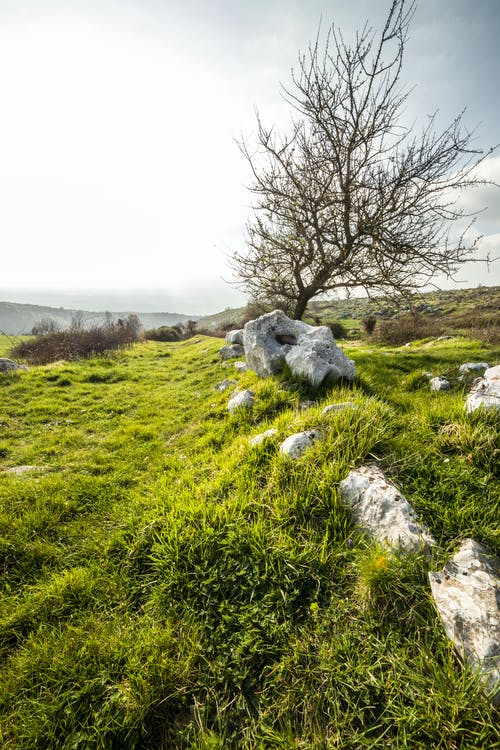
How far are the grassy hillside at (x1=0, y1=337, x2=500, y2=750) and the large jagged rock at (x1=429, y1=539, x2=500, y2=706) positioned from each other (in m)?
0.09

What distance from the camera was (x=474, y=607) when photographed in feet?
6.03

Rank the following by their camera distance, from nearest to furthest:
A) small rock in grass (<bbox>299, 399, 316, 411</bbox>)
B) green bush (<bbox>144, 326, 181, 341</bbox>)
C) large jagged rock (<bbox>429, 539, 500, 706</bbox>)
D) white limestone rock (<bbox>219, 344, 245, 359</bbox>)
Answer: large jagged rock (<bbox>429, 539, 500, 706</bbox>) < small rock in grass (<bbox>299, 399, 316, 411</bbox>) < white limestone rock (<bbox>219, 344, 245, 359</bbox>) < green bush (<bbox>144, 326, 181, 341</bbox>)

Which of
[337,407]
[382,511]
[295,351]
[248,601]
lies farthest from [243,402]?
[248,601]

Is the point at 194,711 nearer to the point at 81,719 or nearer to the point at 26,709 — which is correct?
the point at 81,719

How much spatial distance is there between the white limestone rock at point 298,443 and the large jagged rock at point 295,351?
2080mm

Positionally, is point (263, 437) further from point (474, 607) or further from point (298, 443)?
point (474, 607)

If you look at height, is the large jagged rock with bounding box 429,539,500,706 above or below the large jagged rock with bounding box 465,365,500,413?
below

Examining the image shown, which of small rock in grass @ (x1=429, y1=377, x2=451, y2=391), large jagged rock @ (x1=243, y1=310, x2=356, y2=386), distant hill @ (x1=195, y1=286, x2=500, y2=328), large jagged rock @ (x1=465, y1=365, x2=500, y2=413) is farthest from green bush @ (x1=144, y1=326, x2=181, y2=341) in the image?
large jagged rock @ (x1=465, y1=365, x2=500, y2=413)

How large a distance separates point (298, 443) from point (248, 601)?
1.75m

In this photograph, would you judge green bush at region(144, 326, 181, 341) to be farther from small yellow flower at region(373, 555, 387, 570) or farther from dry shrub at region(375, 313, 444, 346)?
small yellow flower at region(373, 555, 387, 570)

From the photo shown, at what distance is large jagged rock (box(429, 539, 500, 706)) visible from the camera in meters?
1.65

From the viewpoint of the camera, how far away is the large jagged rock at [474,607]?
165 centimetres

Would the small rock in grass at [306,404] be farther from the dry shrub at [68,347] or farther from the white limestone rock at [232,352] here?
the dry shrub at [68,347]

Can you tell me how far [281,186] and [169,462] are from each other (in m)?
9.58
